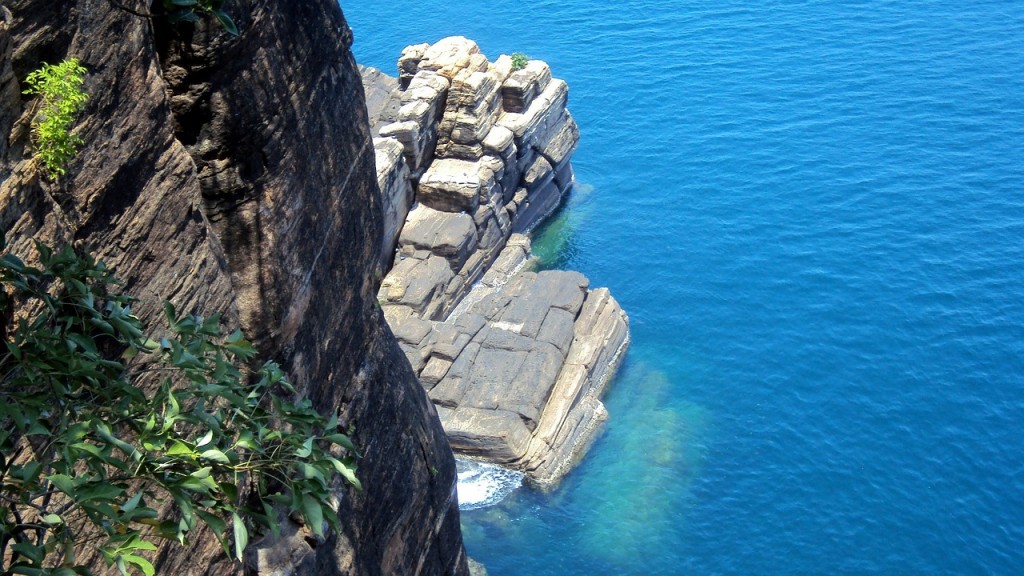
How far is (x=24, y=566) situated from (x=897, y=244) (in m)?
44.5

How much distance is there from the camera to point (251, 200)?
1435 centimetres

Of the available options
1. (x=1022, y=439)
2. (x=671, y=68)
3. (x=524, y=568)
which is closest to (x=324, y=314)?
(x=524, y=568)

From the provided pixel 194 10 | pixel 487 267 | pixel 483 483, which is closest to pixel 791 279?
pixel 487 267

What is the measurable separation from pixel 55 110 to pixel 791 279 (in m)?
39.3

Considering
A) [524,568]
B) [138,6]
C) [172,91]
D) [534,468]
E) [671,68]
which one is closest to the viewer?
[138,6]

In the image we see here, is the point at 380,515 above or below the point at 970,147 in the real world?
above

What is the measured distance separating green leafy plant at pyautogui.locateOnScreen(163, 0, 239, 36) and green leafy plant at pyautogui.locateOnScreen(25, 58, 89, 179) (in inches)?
54.8

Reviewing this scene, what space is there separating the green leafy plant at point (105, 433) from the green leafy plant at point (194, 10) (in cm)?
297

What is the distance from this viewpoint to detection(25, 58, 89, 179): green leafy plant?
1101 cm

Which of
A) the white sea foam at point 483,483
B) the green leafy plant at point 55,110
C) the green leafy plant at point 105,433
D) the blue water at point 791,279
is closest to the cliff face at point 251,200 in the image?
the green leafy plant at point 55,110

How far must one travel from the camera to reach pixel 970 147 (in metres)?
53.0

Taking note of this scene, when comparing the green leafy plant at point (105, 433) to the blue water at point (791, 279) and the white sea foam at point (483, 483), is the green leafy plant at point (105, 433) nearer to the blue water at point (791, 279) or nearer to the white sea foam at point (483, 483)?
the blue water at point (791, 279)

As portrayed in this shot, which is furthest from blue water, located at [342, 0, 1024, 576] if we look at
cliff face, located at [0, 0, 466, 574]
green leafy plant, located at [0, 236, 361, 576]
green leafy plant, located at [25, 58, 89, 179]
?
green leafy plant, located at [25, 58, 89, 179]

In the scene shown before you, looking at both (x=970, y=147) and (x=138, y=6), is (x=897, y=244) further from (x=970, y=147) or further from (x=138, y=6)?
(x=138, y=6)
